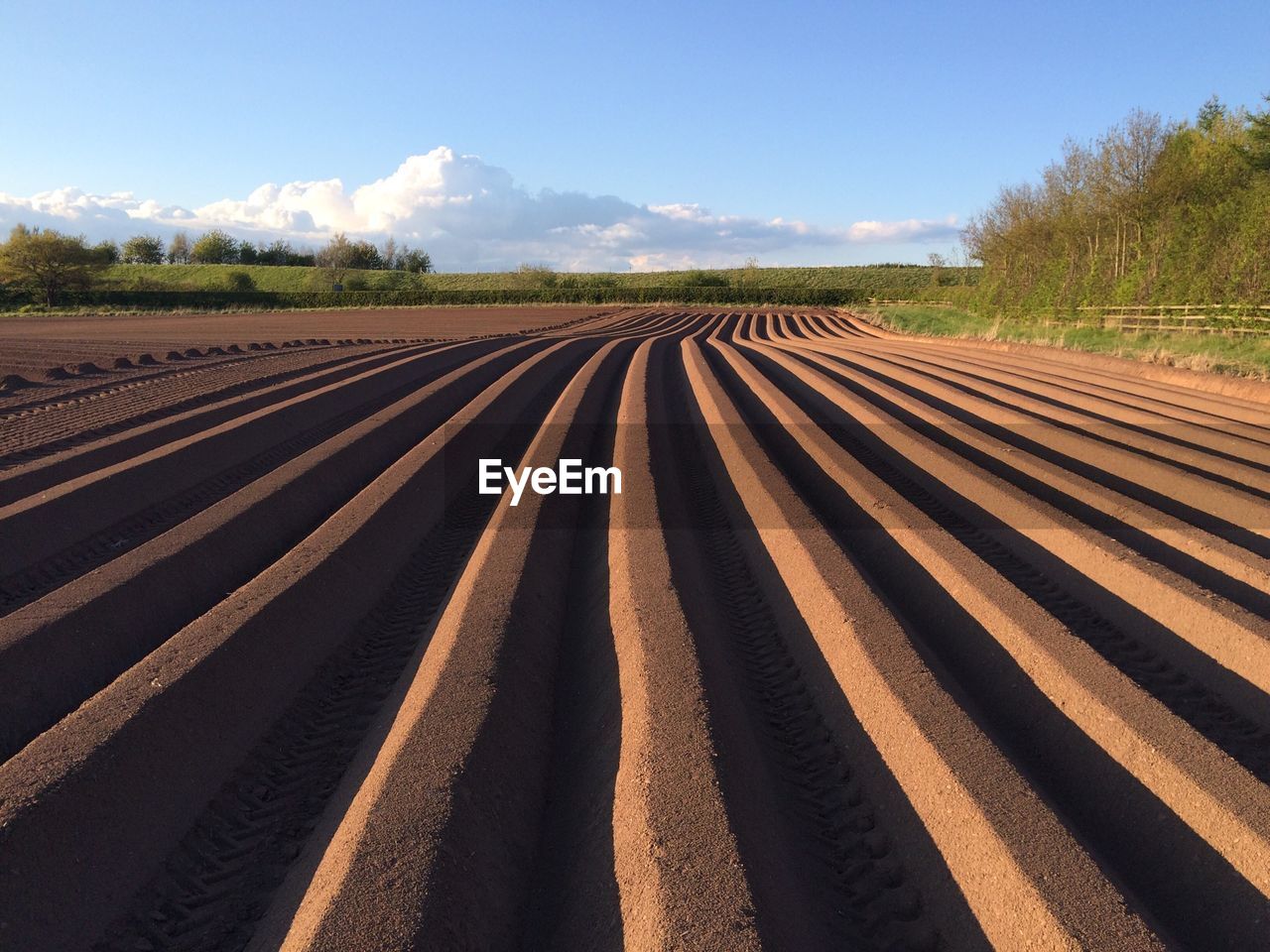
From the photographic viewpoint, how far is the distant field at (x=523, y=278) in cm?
7619

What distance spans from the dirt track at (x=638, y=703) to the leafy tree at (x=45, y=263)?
49750 mm

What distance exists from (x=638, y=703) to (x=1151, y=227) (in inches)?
1146

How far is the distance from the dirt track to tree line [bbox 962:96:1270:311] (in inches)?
607

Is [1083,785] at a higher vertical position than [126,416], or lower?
lower

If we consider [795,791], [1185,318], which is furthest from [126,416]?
[1185,318]

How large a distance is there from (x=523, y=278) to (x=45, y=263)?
38356 millimetres

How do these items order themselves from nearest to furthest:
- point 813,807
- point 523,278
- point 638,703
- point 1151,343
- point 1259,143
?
point 813,807 < point 638,703 < point 1151,343 < point 1259,143 < point 523,278

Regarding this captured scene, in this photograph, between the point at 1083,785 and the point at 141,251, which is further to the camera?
the point at 141,251

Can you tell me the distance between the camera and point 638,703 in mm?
3430

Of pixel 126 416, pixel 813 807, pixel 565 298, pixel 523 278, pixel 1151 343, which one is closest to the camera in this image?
pixel 813 807

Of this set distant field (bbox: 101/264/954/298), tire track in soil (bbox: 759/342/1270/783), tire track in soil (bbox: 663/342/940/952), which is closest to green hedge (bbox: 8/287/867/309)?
distant field (bbox: 101/264/954/298)

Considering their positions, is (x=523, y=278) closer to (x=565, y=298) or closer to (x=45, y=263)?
(x=565, y=298)

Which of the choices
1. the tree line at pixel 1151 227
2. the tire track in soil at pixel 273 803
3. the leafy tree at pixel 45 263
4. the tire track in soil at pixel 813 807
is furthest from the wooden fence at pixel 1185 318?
the leafy tree at pixel 45 263

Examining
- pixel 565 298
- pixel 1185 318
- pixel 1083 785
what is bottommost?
pixel 1083 785
